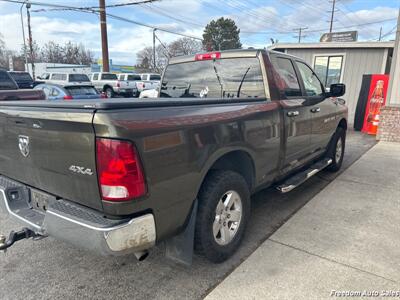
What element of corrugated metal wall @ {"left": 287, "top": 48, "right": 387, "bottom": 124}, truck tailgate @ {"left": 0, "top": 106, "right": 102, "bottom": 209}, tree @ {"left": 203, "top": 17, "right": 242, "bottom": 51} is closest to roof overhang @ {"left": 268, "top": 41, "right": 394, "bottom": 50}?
corrugated metal wall @ {"left": 287, "top": 48, "right": 387, "bottom": 124}

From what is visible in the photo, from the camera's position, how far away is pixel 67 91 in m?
11.2

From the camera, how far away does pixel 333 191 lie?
15.3 ft

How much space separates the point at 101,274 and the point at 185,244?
854 millimetres

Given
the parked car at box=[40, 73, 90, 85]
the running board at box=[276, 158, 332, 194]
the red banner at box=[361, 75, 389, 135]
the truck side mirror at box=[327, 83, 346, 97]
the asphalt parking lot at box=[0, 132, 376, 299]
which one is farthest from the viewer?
the parked car at box=[40, 73, 90, 85]

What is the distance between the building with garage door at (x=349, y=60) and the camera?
12.1 m

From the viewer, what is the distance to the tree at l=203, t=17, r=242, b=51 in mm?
53812

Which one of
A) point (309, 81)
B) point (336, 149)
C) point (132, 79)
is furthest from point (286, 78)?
point (132, 79)

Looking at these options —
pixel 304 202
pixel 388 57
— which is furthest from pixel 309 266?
pixel 388 57

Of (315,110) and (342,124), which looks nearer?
Result: (315,110)

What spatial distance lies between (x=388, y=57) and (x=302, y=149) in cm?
1078

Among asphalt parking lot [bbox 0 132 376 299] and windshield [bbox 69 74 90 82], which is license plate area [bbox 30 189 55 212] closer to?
asphalt parking lot [bbox 0 132 376 299]

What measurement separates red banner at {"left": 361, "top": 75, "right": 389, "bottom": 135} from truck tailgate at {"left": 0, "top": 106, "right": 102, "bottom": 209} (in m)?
10.0

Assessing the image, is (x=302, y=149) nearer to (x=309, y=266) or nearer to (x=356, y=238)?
(x=356, y=238)

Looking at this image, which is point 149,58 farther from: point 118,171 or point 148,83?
point 118,171
